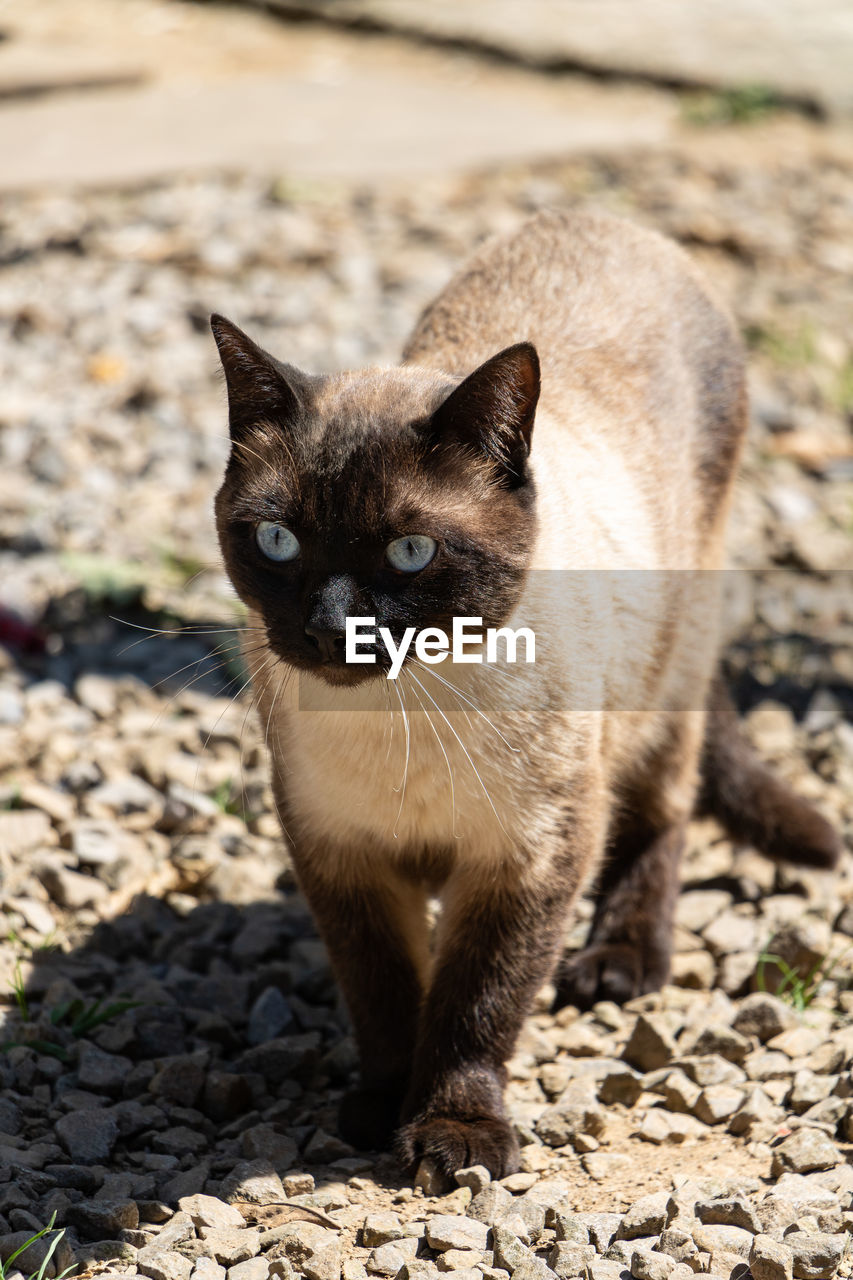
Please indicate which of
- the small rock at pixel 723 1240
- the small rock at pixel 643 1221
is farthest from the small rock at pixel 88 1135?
the small rock at pixel 723 1240

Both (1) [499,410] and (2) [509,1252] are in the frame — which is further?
(1) [499,410]

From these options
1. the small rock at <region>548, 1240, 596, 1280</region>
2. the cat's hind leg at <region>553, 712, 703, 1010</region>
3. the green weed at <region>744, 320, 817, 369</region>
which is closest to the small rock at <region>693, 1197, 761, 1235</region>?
the small rock at <region>548, 1240, 596, 1280</region>

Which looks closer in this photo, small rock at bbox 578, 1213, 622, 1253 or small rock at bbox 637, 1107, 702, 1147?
small rock at bbox 578, 1213, 622, 1253

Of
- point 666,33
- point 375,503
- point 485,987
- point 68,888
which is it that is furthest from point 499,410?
point 666,33

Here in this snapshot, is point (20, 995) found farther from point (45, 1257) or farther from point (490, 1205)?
point (490, 1205)

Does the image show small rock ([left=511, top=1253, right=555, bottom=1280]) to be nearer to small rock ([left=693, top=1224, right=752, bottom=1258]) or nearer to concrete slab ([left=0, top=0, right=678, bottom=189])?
small rock ([left=693, top=1224, right=752, bottom=1258])

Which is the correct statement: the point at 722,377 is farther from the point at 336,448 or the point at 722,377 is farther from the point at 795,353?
the point at 795,353
